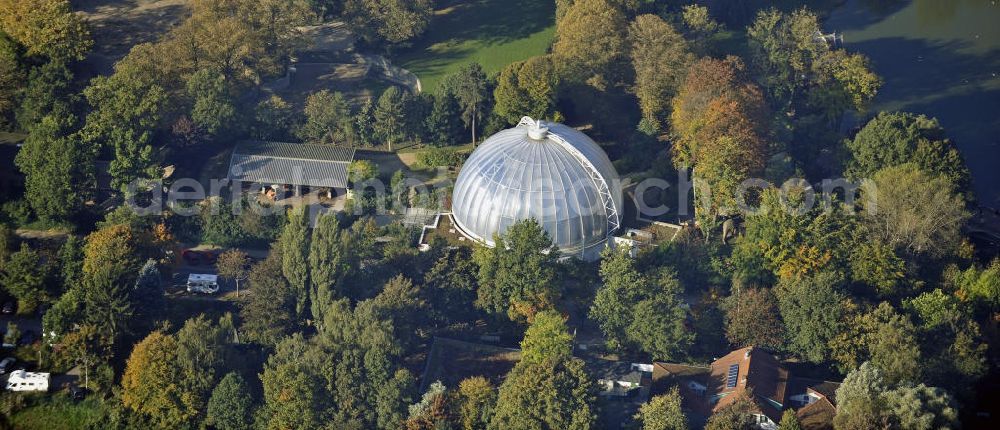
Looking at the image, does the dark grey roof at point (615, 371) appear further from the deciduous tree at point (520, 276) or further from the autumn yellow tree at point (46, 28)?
the autumn yellow tree at point (46, 28)

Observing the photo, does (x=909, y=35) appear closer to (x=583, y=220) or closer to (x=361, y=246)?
(x=583, y=220)

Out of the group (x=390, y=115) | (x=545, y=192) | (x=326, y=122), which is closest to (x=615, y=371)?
(x=545, y=192)

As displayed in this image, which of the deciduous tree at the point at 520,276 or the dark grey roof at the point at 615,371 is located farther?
the deciduous tree at the point at 520,276

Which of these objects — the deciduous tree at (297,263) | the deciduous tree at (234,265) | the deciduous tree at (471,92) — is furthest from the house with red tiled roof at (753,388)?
the deciduous tree at (471,92)

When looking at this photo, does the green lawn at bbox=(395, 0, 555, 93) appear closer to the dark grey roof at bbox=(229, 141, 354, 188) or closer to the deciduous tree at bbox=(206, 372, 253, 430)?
the dark grey roof at bbox=(229, 141, 354, 188)

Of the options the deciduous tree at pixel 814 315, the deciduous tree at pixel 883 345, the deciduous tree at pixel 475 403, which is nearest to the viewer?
the deciduous tree at pixel 475 403
